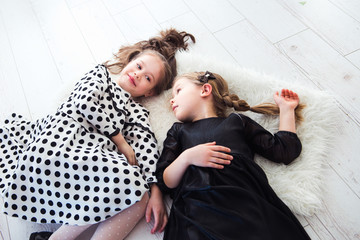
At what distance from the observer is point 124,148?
1.09 m

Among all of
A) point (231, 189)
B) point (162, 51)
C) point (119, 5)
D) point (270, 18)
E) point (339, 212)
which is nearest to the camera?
point (231, 189)

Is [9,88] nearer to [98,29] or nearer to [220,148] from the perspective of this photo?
[98,29]

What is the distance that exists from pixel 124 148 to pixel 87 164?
0.58 feet

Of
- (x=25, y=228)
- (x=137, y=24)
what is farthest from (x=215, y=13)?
(x=25, y=228)

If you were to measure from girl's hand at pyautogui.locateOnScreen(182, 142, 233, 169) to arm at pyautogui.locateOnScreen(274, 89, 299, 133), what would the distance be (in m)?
0.28

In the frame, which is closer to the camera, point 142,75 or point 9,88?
point 142,75

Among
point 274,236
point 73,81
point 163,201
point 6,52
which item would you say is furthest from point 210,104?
point 6,52

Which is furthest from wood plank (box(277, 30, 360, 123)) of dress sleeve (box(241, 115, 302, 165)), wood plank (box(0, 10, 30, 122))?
wood plank (box(0, 10, 30, 122))

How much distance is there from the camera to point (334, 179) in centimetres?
102

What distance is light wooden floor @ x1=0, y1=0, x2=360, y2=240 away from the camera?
105 cm

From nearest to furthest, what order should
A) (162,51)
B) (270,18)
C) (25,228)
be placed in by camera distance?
(25,228)
(162,51)
(270,18)

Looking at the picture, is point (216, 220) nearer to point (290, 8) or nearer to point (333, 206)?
point (333, 206)

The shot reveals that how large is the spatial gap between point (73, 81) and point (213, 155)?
85cm

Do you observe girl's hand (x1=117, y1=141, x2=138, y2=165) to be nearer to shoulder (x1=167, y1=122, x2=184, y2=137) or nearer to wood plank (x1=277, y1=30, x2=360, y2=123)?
shoulder (x1=167, y1=122, x2=184, y2=137)
